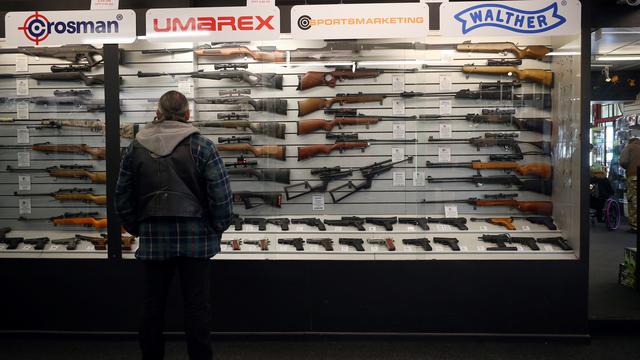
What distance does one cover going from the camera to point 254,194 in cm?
476

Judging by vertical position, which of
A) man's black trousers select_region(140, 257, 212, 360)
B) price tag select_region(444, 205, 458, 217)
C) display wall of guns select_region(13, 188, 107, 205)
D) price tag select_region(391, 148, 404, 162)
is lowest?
man's black trousers select_region(140, 257, 212, 360)

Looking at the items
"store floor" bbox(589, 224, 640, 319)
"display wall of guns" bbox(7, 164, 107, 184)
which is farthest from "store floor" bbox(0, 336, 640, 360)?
"display wall of guns" bbox(7, 164, 107, 184)

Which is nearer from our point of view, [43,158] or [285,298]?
[285,298]

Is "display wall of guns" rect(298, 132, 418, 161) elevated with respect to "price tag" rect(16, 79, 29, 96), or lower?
lower

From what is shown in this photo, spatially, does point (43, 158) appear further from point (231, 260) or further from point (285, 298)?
point (285, 298)

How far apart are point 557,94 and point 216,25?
3119 mm

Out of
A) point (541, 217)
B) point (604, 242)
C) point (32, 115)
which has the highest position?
point (32, 115)

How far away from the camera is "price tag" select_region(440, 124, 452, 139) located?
4793mm

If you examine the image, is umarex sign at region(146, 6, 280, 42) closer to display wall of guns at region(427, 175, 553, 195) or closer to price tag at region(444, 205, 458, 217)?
display wall of guns at region(427, 175, 553, 195)

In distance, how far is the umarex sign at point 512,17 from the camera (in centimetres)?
394

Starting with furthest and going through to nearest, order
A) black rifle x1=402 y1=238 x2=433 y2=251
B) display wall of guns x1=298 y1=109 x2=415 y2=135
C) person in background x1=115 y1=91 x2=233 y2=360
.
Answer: display wall of guns x1=298 y1=109 x2=415 y2=135 < black rifle x1=402 y1=238 x2=433 y2=251 < person in background x1=115 y1=91 x2=233 y2=360

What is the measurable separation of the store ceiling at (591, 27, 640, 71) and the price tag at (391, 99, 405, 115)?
6.15 ft

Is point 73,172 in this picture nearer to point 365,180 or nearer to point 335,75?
point 335,75

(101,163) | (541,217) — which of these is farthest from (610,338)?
(101,163)
